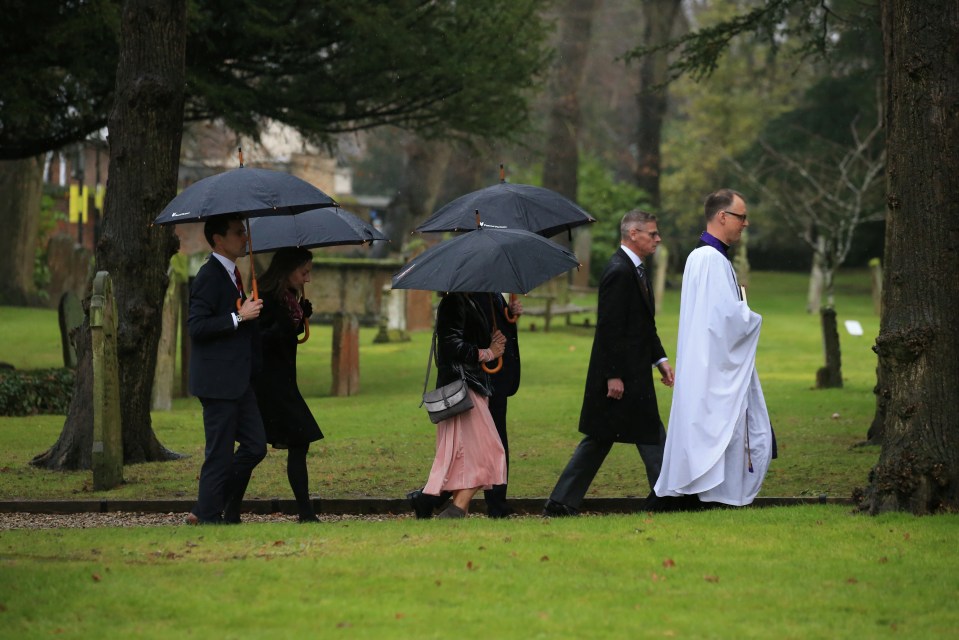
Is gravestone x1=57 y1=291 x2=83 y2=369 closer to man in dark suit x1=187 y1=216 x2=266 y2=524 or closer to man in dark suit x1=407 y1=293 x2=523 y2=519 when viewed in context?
man in dark suit x1=407 y1=293 x2=523 y2=519

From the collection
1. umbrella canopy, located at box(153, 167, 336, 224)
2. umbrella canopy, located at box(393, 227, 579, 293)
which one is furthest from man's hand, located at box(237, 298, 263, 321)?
umbrella canopy, located at box(393, 227, 579, 293)

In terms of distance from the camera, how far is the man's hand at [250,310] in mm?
8648

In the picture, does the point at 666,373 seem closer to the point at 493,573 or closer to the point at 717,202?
the point at 717,202

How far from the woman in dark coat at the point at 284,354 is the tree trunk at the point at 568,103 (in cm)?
3396

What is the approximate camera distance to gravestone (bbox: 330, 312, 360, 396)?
1958 cm

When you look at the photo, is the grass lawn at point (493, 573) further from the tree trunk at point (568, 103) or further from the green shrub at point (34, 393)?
the tree trunk at point (568, 103)

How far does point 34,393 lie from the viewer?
57.2ft

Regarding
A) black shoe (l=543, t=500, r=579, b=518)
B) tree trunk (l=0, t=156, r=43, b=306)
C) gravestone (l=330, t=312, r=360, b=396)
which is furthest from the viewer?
tree trunk (l=0, t=156, r=43, b=306)

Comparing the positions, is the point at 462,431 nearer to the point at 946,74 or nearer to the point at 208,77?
the point at 946,74

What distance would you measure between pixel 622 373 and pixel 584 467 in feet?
2.21

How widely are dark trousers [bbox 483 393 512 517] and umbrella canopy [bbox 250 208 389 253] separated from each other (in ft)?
4.46

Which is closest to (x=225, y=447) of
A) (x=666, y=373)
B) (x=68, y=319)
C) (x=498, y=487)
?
(x=498, y=487)

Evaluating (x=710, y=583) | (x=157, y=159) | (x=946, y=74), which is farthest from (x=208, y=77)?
(x=710, y=583)

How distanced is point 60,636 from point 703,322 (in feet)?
15.2
